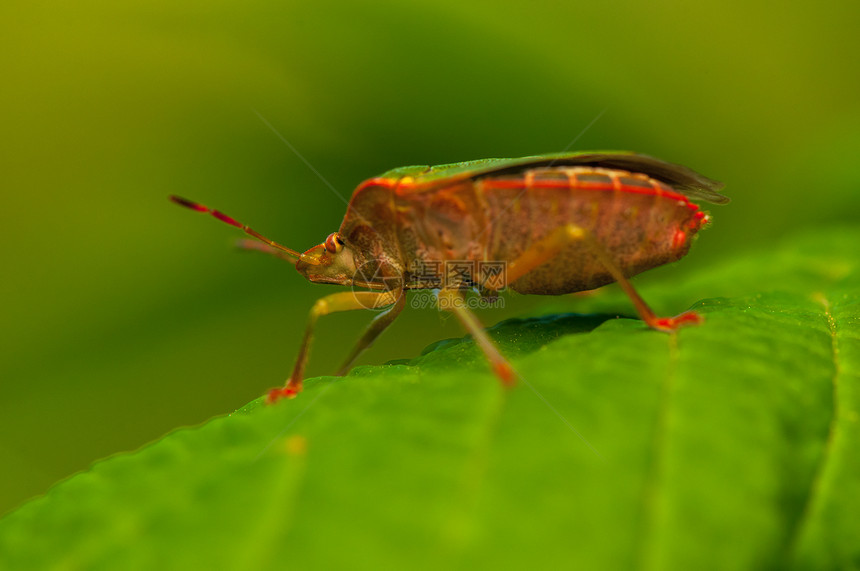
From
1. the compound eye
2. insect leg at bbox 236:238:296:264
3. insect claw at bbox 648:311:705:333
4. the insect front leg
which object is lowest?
insect claw at bbox 648:311:705:333

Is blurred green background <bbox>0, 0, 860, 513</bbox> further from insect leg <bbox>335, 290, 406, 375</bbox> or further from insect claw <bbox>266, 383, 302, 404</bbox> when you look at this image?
insect claw <bbox>266, 383, 302, 404</bbox>

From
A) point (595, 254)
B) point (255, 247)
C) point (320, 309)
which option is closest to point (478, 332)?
point (595, 254)

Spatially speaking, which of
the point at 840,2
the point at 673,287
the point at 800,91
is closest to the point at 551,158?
the point at 673,287

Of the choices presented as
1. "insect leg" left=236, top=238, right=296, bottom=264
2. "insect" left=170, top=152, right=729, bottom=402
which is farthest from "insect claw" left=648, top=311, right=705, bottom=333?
"insect leg" left=236, top=238, right=296, bottom=264

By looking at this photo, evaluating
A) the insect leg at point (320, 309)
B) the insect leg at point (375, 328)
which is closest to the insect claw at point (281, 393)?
the insect leg at point (320, 309)

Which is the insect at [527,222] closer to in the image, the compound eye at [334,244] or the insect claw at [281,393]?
the insect claw at [281,393]

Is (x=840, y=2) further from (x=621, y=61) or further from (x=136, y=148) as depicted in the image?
(x=136, y=148)

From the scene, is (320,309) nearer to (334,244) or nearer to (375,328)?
(375,328)
